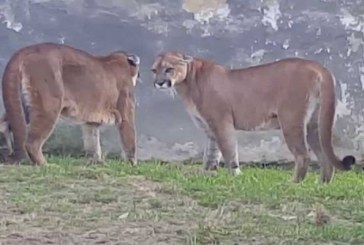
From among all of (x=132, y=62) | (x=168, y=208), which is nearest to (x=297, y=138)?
(x=132, y=62)

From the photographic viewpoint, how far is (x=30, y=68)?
10797 mm

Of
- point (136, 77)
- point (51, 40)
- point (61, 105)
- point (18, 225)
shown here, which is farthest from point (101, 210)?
point (51, 40)

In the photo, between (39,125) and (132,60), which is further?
(132,60)

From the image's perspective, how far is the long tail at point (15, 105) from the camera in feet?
34.9

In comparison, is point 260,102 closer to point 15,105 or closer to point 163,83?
point 163,83

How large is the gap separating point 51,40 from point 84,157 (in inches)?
54.4

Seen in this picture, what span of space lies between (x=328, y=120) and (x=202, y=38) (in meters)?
2.68

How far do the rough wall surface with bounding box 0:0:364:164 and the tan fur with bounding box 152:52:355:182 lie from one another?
1.26 metres

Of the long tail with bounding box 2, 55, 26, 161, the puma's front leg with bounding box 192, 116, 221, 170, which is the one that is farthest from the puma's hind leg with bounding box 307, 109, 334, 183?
the long tail with bounding box 2, 55, 26, 161

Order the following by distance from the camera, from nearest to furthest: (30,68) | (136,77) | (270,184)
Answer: (270,184)
(30,68)
(136,77)

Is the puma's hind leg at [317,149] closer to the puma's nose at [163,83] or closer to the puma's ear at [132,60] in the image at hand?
the puma's nose at [163,83]

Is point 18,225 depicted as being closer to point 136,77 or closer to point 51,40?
point 136,77

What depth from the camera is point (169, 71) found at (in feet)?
37.4

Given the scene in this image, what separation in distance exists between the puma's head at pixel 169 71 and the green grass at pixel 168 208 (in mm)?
1530
